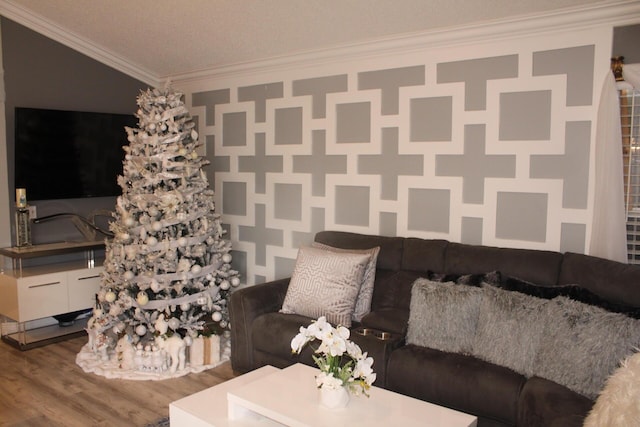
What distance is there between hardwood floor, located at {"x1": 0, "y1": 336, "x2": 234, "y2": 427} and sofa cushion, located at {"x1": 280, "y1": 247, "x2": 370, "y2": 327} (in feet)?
2.75

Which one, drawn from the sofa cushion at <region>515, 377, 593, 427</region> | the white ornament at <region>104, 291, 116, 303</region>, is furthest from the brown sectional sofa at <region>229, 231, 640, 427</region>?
the white ornament at <region>104, 291, 116, 303</region>

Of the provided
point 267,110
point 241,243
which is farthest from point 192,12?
point 241,243

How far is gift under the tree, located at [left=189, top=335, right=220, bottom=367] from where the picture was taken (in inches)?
151

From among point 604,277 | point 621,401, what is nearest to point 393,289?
point 604,277

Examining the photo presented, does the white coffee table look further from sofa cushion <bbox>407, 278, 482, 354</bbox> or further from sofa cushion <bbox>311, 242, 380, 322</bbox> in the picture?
sofa cushion <bbox>311, 242, 380, 322</bbox>

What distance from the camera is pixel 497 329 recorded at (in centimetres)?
265

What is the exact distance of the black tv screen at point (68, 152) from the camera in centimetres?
443

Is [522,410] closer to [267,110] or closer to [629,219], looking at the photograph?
[629,219]

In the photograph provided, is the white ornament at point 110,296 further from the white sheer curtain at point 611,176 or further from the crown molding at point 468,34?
the white sheer curtain at point 611,176

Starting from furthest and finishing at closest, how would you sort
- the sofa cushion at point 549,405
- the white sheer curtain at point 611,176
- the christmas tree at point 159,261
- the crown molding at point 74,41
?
the crown molding at point 74,41, the christmas tree at point 159,261, the white sheer curtain at point 611,176, the sofa cushion at point 549,405

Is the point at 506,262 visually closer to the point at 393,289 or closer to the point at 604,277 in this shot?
the point at 604,277

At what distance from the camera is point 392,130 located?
12.5 ft

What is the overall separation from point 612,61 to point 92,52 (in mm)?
4234

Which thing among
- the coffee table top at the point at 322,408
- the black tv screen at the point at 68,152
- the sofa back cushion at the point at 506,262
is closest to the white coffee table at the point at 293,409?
the coffee table top at the point at 322,408
